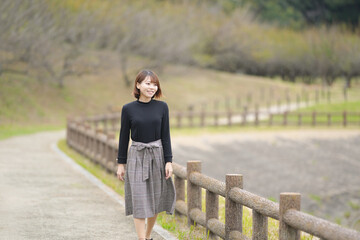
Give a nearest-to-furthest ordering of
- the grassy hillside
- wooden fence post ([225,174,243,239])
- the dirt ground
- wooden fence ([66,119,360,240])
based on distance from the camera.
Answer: wooden fence ([66,119,360,240]) → wooden fence post ([225,174,243,239]) → the dirt ground → the grassy hillside

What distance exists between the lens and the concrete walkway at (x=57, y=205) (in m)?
7.00

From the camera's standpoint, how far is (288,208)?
4.75 meters

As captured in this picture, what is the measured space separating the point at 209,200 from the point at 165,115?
1.52 meters

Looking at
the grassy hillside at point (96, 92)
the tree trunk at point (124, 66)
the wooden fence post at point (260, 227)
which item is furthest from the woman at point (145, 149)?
the tree trunk at point (124, 66)

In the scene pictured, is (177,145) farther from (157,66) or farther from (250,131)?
(157,66)

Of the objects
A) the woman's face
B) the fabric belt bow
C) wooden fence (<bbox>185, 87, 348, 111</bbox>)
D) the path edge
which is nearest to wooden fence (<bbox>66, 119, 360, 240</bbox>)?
the path edge

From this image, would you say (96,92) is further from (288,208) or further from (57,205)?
(288,208)

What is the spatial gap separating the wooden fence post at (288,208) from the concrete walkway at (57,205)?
2328mm

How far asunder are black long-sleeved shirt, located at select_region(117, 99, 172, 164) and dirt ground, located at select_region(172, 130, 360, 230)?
1350 centimetres

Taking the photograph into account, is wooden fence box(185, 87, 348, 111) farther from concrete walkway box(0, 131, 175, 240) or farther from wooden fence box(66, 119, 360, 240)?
wooden fence box(66, 119, 360, 240)

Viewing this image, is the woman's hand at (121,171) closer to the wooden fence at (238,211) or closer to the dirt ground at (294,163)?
the wooden fence at (238,211)

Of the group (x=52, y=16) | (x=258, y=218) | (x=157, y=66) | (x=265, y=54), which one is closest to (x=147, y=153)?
(x=258, y=218)

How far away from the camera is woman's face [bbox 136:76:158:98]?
218 inches

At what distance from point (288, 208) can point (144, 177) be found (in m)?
1.52
